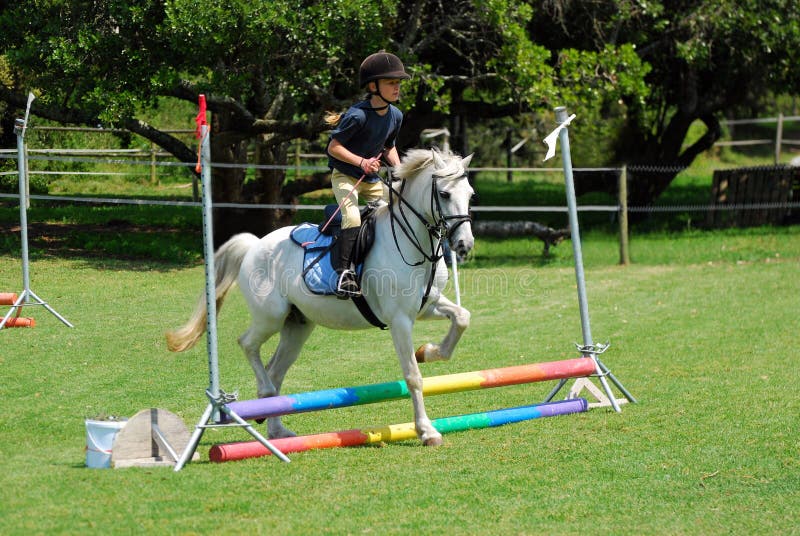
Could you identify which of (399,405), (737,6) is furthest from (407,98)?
(399,405)

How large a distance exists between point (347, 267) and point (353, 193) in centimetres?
61

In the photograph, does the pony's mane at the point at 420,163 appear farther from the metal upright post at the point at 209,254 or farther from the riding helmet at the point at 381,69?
the metal upright post at the point at 209,254

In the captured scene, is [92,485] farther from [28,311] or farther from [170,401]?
[28,311]

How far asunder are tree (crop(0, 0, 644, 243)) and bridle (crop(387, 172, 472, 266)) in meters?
8.79

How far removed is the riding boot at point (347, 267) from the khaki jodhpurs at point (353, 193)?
7 cm

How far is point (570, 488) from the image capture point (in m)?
5.73

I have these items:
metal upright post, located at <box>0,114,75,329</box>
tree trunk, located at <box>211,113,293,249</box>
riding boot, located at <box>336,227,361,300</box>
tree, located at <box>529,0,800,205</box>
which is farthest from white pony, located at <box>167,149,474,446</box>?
tree, located at <box>529,0,800,205</box>

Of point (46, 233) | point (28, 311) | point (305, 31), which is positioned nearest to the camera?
point (28, 311)

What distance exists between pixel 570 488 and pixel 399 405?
9.60 ft

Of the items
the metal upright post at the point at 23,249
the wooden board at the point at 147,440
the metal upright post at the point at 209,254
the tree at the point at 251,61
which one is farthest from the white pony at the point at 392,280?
the tree at the point at 251,61

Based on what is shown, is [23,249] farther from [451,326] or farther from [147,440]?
[451,326]

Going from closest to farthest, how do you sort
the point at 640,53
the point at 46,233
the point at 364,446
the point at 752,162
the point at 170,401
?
the point at 364,446
the point at 170,401
the point at 46,233
the point at 640,53
the point at 752,162

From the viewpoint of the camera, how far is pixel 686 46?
18688 mm

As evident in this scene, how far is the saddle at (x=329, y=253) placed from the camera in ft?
23.1
